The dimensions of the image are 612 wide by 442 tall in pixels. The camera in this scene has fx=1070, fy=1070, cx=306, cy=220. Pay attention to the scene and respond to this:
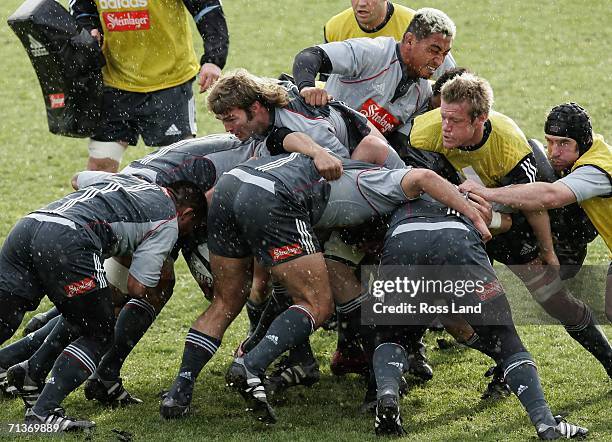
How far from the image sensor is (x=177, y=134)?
870cm

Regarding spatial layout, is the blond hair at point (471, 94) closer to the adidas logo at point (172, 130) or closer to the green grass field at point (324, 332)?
the green grass field at point (324, 332)

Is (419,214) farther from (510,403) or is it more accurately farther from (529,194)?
(510,403)

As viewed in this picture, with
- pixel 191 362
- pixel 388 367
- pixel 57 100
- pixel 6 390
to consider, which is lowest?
pixel 6 390

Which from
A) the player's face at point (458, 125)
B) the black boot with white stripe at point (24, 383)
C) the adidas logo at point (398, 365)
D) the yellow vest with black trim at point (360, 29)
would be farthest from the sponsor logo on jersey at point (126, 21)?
the adidas logo at point (398, 365)

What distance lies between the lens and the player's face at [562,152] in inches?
261

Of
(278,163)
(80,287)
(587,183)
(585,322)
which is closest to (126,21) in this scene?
(278,163)

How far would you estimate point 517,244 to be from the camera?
6828mm

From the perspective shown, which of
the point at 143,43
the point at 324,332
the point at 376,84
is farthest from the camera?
the point at 143,43

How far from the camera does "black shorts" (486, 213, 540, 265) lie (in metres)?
6.71

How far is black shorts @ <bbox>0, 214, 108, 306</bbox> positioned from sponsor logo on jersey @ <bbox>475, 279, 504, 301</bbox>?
6.77 ft

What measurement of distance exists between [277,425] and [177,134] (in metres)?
3.39

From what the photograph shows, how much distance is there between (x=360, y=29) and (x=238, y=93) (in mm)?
2185

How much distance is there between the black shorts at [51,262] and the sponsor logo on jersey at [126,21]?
3.06 metres

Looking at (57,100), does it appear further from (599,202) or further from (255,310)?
(599,202)
